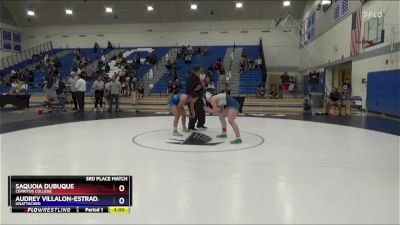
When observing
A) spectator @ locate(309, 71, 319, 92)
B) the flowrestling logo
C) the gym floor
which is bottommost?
the gym floor

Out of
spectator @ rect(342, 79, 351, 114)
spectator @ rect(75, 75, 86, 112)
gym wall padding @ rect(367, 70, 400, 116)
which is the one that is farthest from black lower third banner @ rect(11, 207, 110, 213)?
spectator @ rect(342, 79, 351, 114)

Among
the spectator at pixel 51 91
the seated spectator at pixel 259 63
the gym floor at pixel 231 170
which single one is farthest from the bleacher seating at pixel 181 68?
the gym floor at pixel 231 170

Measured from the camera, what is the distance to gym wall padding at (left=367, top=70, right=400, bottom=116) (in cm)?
1065

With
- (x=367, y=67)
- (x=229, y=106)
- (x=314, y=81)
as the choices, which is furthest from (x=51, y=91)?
(x=314, y=81)

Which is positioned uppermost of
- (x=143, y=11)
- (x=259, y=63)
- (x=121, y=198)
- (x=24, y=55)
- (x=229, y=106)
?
(x=143, y=11)

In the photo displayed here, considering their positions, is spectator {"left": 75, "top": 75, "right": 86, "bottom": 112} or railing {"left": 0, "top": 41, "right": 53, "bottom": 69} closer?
spectator {"left": 75, "top": 75, "right": 86, "bottom": 112}

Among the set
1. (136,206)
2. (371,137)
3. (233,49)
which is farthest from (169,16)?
(136,206)

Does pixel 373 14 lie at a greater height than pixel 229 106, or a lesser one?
greater

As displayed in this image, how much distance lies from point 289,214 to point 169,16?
2585 cm

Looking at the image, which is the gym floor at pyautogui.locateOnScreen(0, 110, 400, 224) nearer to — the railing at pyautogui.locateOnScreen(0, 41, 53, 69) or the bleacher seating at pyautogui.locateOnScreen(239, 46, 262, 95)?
the bleacher seating at pyautogui.locateOnScreen(239, 46, 262, 95)

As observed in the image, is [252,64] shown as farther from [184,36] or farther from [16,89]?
[16,89]
